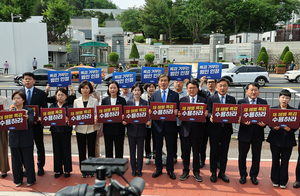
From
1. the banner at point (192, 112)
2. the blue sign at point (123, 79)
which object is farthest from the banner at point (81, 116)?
the banner at point (192, 112)

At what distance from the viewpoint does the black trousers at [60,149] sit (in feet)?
17.7

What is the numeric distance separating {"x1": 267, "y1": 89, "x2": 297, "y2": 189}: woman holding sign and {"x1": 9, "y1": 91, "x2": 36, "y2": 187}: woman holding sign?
491 cm

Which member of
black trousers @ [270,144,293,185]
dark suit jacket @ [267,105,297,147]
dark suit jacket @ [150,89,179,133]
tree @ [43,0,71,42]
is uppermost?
tree @ [43,0,71,42]

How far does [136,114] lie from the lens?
206 inches

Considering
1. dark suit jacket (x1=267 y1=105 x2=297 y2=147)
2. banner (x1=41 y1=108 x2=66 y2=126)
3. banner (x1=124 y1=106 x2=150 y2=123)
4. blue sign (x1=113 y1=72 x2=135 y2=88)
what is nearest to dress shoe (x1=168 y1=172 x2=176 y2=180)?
banner (x1=124 y1=106 x2=150 y2=123)

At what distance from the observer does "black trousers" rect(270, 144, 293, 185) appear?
16.2ft

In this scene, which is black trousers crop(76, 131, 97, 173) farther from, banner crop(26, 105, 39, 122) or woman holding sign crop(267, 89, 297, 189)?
woman holding sign crop(267, 89, 297, 189)

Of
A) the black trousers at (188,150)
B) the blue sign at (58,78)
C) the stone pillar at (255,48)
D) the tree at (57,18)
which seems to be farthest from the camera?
the tree at (57,18)

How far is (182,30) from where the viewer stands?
5406 centimetres

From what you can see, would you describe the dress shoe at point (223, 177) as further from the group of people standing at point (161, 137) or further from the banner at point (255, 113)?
the banner at point (255, 113)

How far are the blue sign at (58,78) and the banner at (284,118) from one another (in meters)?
5.07

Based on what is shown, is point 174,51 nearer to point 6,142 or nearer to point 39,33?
point 39,33

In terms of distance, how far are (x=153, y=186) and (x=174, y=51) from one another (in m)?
33.4

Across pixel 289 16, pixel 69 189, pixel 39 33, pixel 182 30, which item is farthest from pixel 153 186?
pixel 289 16
